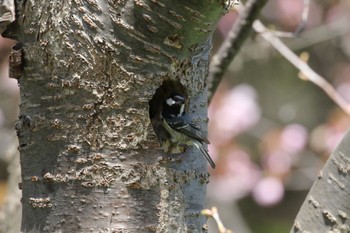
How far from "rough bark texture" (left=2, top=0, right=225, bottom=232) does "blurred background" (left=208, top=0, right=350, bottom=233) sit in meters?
3.07

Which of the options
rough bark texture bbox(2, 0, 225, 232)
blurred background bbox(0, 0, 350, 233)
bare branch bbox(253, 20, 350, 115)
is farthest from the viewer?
blurred background bbox(0, 0, 350, 233)

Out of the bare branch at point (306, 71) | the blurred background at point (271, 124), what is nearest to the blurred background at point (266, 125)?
the blurred background at point (271, 124)

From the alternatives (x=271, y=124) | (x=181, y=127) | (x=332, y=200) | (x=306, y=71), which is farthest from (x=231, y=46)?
(x=271, y=124)

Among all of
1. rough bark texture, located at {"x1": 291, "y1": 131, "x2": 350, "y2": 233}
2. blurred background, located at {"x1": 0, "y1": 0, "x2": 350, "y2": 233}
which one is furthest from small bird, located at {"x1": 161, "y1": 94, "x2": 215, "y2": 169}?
blurred background, located at {"x1": 0, "y1": 0, "x2": 350, "y2": 233}

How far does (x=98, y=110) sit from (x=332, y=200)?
63 centimetres

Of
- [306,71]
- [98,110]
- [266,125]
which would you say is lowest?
[266,125]

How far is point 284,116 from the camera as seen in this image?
19.9ft

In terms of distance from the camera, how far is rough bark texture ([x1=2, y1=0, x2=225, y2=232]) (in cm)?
175

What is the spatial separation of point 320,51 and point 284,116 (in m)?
1.24

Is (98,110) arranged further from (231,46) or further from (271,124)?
(271,124)

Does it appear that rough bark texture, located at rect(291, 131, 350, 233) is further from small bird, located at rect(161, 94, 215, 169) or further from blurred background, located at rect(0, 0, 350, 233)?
blurred background, located at rect(0, 0, 350, 233)

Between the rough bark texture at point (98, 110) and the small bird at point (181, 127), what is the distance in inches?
5.1

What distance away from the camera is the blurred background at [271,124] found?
555 cm

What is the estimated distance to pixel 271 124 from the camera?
20.6 feet
